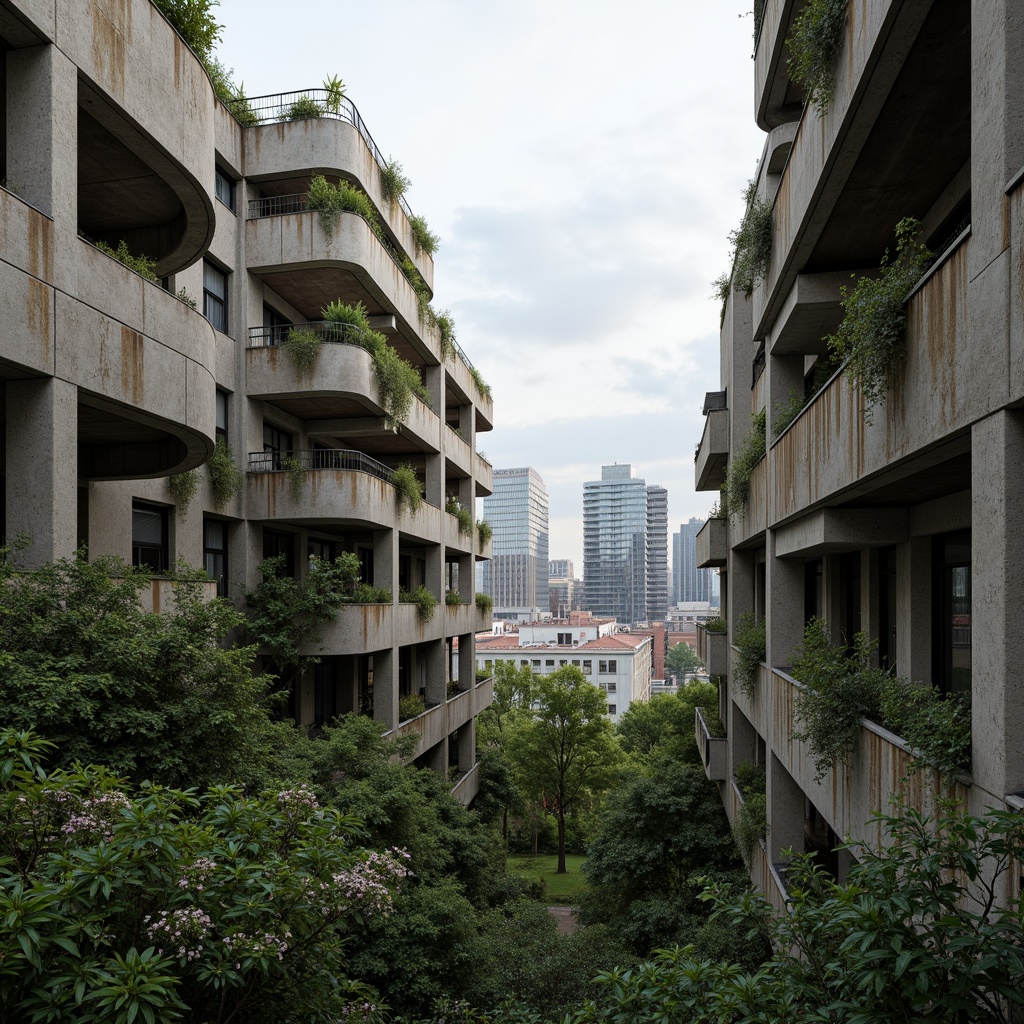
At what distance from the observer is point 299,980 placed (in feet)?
16.5

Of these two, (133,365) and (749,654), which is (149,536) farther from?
(749,654)

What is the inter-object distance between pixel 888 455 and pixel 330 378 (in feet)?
46.8

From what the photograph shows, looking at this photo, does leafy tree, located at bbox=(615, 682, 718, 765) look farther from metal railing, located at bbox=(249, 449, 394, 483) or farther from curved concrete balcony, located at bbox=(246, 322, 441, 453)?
curved concrete balcony, located at bbox=(246, 322, 441, 453)

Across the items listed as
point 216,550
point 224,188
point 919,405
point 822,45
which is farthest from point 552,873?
point 822,45

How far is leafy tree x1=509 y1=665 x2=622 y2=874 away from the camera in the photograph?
41.6 m

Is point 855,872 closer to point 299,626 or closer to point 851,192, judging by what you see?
point 851,192

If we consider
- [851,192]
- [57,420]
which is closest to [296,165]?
[57,420]

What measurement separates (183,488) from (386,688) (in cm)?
841

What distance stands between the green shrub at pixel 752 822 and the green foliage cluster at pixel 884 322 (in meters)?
10.2

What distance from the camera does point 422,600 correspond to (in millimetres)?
24078

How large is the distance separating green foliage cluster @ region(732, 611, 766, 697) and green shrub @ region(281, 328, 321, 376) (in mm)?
12132

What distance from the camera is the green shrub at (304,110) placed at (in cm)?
1886

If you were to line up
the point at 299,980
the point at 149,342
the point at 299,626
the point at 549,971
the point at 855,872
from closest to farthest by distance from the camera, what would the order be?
the point at 855,872
the point at 299,980
the point at 149,342
the point at 549,971
the point at 299,626

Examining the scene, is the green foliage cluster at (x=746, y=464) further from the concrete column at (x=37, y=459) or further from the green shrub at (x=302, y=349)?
the concrete column at (x=37, y=459)
